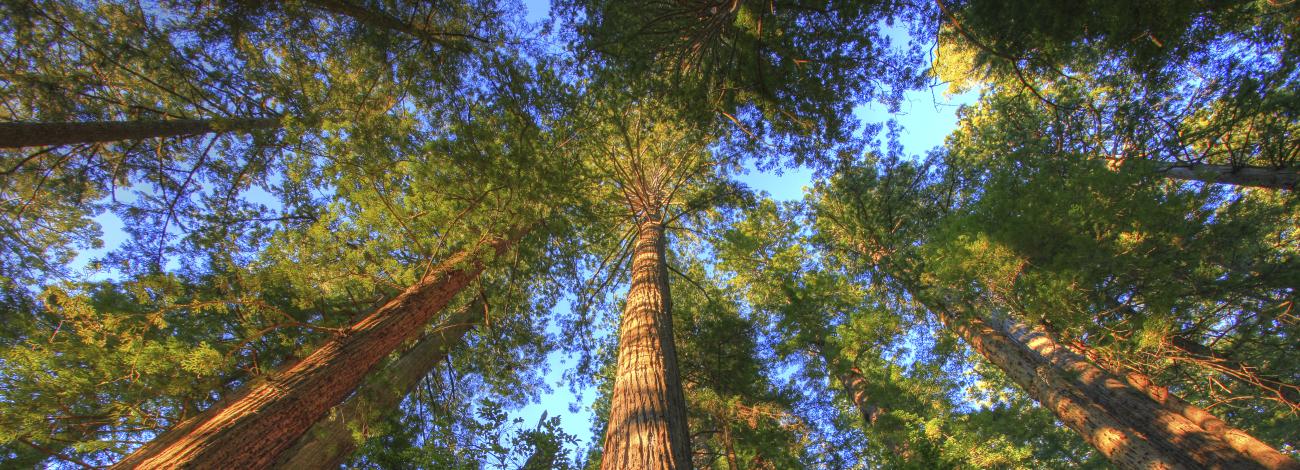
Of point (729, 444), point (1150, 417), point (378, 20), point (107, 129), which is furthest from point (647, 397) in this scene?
point (107, 129)

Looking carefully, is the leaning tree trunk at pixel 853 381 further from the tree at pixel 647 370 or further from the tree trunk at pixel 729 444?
the tree at pixel 647 370

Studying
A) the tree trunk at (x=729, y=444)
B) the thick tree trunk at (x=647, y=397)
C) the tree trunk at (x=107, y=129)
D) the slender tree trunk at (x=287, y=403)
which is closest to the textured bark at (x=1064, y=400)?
the tree trunk at (x=729, y=444)

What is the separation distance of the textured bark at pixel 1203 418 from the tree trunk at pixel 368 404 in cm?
741

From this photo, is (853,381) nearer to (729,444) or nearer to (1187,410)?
(729,444)

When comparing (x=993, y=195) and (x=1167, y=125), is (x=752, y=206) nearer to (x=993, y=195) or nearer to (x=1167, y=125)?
(x=993, y=195)

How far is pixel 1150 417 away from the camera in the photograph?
4.17 meters

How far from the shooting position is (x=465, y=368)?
259 inches

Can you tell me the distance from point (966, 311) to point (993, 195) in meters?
1.74

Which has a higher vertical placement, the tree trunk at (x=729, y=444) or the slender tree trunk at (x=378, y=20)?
the slender tree trunk at (x=378, y=20)

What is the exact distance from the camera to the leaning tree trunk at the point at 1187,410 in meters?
3.39

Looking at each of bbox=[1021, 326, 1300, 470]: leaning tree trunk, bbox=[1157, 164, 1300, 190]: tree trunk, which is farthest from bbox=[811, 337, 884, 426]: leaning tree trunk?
bbox=[1157, 164, 1300, 190]: tree trunk

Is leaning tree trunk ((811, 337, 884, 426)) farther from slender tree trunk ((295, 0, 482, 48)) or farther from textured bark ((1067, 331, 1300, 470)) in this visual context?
slender tree trunk ((295, 0, 482, 48))

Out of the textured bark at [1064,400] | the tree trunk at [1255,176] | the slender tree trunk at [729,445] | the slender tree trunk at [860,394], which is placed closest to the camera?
the textured bark at [1064,400]

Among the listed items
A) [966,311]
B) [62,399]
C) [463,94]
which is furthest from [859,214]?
[62,399]
